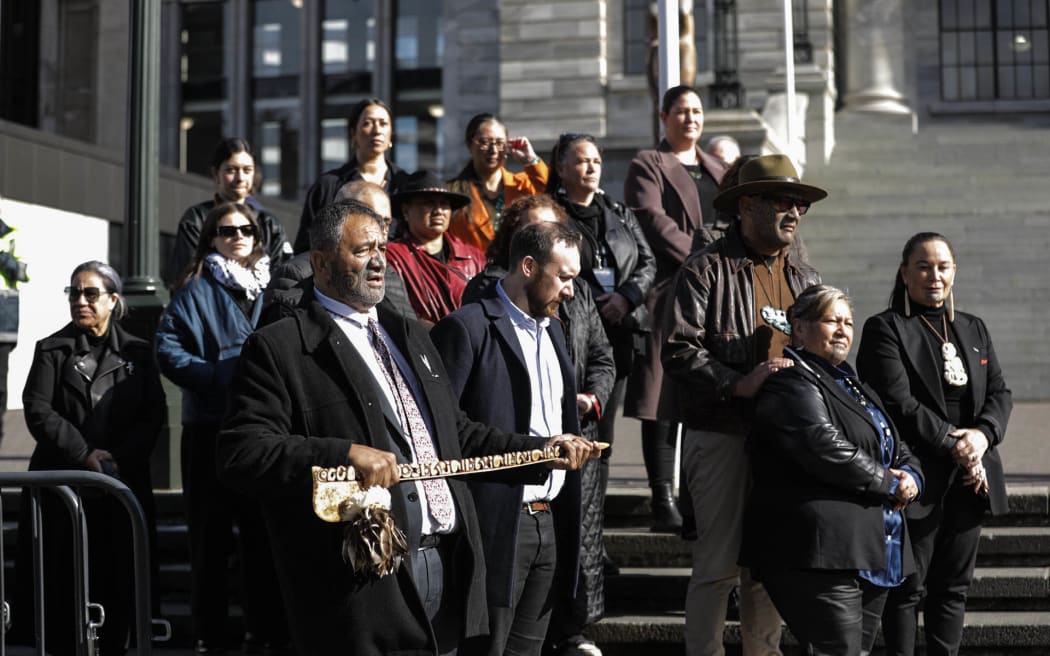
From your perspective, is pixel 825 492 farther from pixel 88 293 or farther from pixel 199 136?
pixel 199 136

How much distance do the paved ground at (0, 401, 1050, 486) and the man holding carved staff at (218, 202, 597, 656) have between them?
15.2 ft

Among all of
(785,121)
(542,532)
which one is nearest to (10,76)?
(785,121)

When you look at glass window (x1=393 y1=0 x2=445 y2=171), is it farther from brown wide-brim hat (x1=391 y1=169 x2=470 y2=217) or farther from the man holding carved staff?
the man holding carved staff

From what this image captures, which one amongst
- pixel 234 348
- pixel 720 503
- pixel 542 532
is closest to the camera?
pixel 542 532

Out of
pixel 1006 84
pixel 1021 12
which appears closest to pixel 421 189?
pixel 1006 84

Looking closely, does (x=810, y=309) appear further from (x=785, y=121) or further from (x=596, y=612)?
(x=785, y=121)

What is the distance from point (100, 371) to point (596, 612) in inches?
103

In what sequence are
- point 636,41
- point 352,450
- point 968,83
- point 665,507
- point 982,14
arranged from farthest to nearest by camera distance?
point 982,14 < point 968,83 < point 636,41 < point 665,507 < point 352,450

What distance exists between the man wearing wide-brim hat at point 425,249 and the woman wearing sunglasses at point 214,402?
2.34 feet

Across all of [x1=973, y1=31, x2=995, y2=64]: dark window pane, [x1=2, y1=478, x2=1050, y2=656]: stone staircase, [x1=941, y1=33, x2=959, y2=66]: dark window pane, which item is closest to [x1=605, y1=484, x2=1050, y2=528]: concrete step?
[x1=2, y1=478, x2=1050, y2=656]: stone staircase

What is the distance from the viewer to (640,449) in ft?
38.4

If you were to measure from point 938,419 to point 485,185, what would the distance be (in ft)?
9.64

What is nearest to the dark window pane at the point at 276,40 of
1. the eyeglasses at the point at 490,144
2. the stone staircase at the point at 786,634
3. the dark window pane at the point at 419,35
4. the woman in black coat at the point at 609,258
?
the dark window pane at the point at 419,35

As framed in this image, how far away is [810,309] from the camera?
20.0ft
